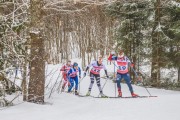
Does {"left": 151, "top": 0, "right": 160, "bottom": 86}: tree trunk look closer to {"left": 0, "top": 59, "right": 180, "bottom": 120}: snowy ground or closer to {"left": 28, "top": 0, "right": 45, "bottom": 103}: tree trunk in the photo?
{"left": 0, "top": 59, "right": 180, "bottom": 120}: snowy ground

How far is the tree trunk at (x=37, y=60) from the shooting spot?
384 inches

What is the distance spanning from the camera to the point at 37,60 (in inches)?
395

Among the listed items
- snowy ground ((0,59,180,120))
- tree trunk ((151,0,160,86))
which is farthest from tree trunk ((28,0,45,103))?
tree trunk ((151,0,160,86))

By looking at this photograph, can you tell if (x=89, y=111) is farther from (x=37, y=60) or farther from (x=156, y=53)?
(x=156, y=53)

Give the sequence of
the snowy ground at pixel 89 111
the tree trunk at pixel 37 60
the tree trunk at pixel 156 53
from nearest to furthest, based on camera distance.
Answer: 1. the snowy ground at pixel 89 111
2. the tree trunk at pixel 37 60
3. the tree trunk at pixel 156 53

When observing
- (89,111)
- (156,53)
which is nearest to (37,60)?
(89,111)

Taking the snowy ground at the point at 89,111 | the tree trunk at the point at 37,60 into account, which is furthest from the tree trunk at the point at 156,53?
the tree trunk at the point at 37,60

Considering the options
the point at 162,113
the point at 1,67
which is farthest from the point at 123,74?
the point at 1,67

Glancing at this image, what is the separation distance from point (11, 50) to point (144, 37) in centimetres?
1377

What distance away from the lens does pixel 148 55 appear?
1995 cm

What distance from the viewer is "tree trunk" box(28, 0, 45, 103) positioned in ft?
32.0

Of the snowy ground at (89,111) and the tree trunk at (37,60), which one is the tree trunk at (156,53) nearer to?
the snowy ground at (89,111)

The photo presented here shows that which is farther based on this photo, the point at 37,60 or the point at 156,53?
the point at 156,53

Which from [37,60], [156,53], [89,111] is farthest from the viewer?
[156,53]
